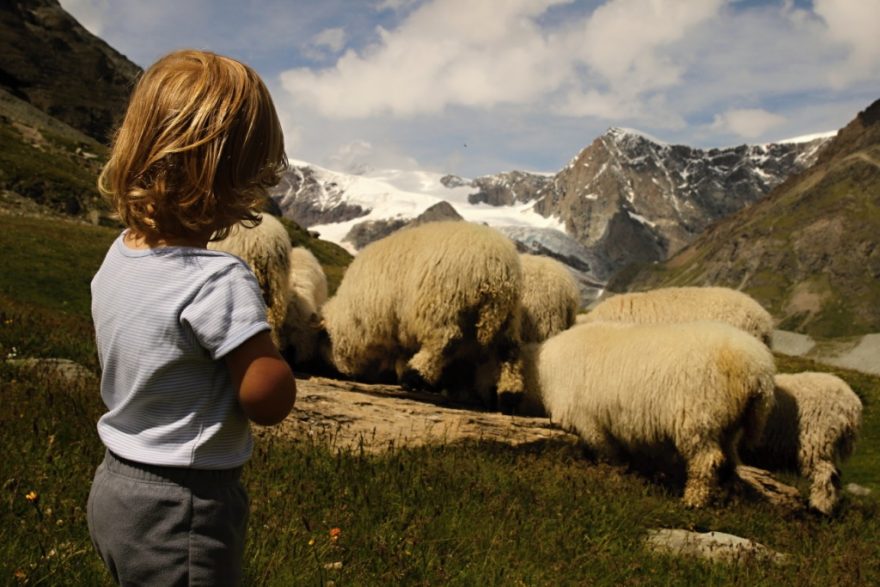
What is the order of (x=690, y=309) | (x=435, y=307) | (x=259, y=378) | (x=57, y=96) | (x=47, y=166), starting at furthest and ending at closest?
(x=57, y=96), (x=47, y=166), (x=690, y=309), (x=435, y=307), (x=259, y=378)

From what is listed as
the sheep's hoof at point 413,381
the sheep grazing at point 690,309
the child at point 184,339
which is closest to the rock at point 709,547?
the sheep's hoof at point 413,381

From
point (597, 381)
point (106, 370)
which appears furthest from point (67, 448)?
point (597, 381)

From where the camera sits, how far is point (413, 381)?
403 inches

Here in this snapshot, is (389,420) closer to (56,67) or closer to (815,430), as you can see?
(815,430)

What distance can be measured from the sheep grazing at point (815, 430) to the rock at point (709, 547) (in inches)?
137

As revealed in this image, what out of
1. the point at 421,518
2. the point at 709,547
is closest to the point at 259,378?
the point at 421,518

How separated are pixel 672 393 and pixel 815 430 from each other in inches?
107

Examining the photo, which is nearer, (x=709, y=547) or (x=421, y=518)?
(x=421, y=518)

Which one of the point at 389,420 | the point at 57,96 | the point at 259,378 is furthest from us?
the point at 57,96

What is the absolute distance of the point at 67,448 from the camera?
241 inches

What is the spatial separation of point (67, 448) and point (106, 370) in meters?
3.76

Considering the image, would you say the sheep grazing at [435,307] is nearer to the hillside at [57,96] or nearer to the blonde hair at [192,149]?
the blonde hair at [192,149]

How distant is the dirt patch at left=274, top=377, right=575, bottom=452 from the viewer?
8.40 m

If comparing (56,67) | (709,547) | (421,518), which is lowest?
(709,547)
